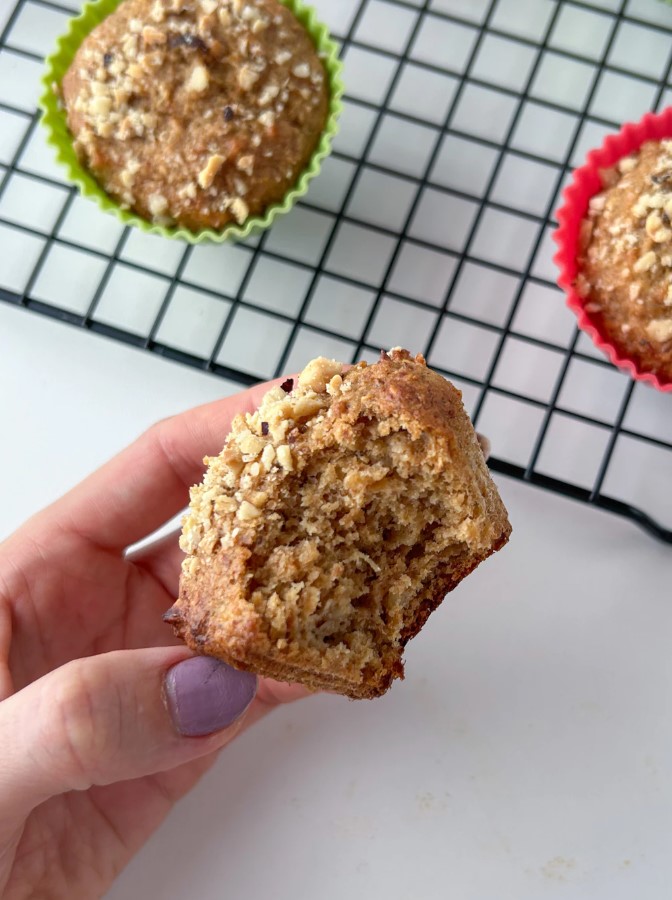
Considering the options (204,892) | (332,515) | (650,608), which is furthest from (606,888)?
(332,515)

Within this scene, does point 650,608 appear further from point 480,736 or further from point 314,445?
point 314,445

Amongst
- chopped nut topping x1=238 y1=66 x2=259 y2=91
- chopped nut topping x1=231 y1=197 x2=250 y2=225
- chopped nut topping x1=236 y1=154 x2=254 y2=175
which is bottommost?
chopped nut topping x1=231 y1=197 x2=250 y2=225

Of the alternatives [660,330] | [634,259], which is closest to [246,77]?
[634,259]

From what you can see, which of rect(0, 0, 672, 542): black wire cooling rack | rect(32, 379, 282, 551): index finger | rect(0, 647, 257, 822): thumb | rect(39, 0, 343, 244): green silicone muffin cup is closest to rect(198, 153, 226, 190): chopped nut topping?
rect(39, 0, 343, 244): green silicone muffin cup

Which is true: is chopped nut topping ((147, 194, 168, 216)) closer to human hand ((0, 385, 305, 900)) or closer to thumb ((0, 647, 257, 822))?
human hand ((0, 385, 305, 900))

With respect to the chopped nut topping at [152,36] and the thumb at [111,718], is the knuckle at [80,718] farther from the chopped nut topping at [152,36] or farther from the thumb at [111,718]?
the chopped nut topping at [152,36]

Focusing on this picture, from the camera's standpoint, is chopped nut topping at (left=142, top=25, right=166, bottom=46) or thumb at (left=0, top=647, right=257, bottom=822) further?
chopped nut topping at (left=142, top=25, right=166, bottom=46)
